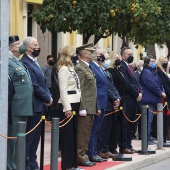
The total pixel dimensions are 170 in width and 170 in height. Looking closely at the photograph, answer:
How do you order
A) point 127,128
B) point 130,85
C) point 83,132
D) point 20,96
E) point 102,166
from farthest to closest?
point 127,128, point 130,85, point 102,166, point 83,132, point 20,96

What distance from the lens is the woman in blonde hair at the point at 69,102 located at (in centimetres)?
1438

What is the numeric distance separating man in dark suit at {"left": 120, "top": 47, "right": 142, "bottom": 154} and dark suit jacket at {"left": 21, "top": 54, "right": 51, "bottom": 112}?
4420 mm

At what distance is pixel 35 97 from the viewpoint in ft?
44.1

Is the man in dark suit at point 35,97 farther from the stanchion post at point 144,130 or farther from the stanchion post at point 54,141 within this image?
the stanchion post at point 144,130

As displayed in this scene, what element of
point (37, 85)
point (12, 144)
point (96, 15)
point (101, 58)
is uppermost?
point (96, 15)

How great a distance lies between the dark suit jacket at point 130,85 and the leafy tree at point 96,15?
557 centimetres

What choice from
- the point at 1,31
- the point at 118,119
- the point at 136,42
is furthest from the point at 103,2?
the point at 1,31

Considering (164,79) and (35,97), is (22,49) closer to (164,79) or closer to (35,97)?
(35,97)

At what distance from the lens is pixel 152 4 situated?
965 inches

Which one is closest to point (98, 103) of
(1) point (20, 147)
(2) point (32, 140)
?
(2) point (32, 140)

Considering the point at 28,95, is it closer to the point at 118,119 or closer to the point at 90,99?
the point at 90,99

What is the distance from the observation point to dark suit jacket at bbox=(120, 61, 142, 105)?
17.8 meters

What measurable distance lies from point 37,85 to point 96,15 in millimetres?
10792

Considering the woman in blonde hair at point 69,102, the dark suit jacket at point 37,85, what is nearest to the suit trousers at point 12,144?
the dark suit jacket at point 37,85
